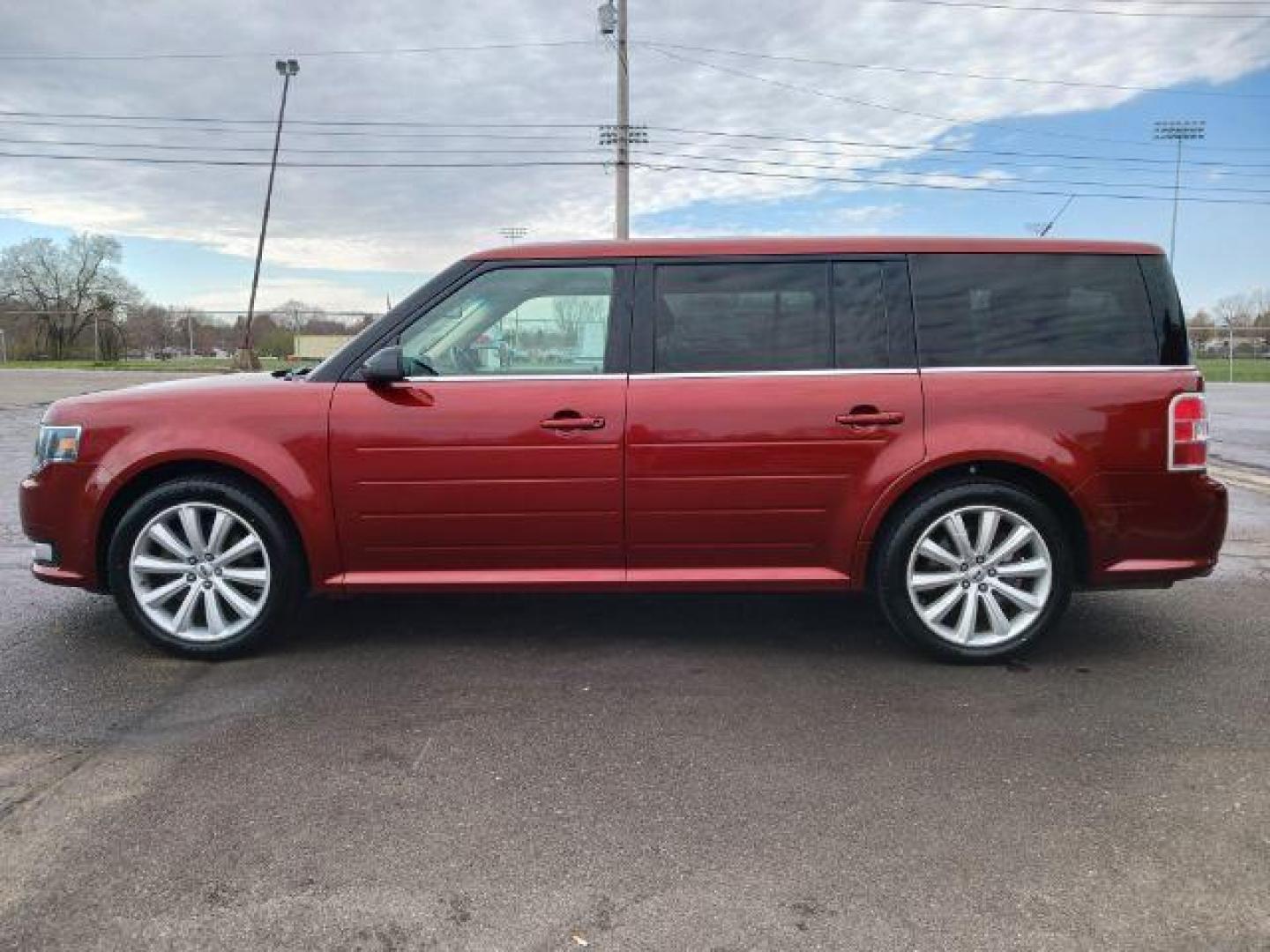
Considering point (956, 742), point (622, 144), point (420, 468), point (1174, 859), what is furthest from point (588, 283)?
point (622, 144)

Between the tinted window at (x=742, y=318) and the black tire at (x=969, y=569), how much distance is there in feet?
2.53

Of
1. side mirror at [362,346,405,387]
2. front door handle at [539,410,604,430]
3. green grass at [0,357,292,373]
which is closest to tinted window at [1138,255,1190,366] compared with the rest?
front door handle at [539,410,604,430]

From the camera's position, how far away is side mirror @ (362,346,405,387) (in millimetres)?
3906

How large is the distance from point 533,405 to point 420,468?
54 cm

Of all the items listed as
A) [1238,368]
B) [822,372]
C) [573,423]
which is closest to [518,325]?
[573,423]

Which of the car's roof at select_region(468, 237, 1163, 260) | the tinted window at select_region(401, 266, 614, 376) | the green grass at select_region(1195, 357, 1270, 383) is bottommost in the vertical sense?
the tinted window at select_region(401, 266, 614, 376)

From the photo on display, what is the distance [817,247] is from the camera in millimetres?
4145

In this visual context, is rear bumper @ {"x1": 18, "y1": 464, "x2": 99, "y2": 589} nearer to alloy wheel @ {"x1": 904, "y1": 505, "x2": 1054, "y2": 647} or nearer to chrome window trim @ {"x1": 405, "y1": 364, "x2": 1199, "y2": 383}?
chrome window trim @ {"x1": 405, "y1": 364, "x2": 1199, "y2": 383}

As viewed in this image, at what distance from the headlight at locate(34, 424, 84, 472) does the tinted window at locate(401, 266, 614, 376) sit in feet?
4.79

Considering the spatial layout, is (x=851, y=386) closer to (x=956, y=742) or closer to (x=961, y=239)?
(x=961, y=239)

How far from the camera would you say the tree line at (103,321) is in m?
33.9

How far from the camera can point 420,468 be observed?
3.98 m

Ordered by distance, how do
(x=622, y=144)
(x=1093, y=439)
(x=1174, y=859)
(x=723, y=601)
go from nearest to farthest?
(x=1174, y=859) < (x=1093, y=439) < (x=723, y=601) < (x=622, y=144)

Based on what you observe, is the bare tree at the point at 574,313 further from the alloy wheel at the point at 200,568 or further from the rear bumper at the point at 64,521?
the rear bumper at the point at 64,521
